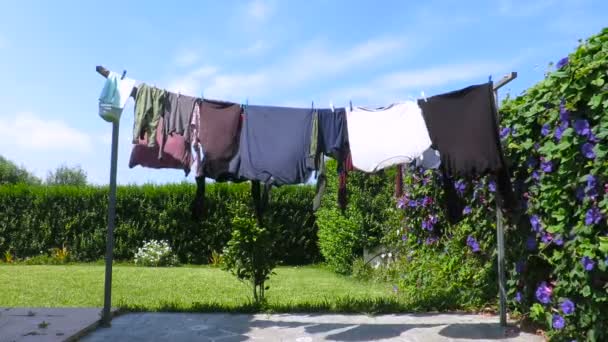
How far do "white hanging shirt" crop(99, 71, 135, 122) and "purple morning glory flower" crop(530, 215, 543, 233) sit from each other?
12.3 ft

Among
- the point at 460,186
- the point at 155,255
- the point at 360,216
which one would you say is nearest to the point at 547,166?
the point at 460,186

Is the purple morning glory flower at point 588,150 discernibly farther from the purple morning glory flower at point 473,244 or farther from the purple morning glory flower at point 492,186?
the purple morning glory flower at point 473,244

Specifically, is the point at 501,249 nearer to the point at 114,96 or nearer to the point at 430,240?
the point at 430,240

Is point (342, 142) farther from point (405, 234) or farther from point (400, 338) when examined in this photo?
point (405, 234)

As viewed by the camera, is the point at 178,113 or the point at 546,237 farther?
the point at 178,113

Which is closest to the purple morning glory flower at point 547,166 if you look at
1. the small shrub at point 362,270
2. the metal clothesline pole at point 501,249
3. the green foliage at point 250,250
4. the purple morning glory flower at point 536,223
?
the purple morning glory flower at point 536,223

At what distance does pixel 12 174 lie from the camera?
30.3 metres

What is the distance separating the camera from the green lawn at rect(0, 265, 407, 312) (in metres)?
6.09

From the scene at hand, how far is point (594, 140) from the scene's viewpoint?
3.74 meters

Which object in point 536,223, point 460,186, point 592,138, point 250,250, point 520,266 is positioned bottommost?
point 520,266

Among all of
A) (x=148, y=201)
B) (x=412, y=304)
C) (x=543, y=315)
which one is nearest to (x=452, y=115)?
(x=543, y=315)

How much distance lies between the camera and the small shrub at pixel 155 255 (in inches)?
523

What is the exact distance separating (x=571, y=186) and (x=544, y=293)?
101 centimetres

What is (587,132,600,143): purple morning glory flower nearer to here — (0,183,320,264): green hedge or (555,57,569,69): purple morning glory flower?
(555,57,569,69): purple morning glory flower
